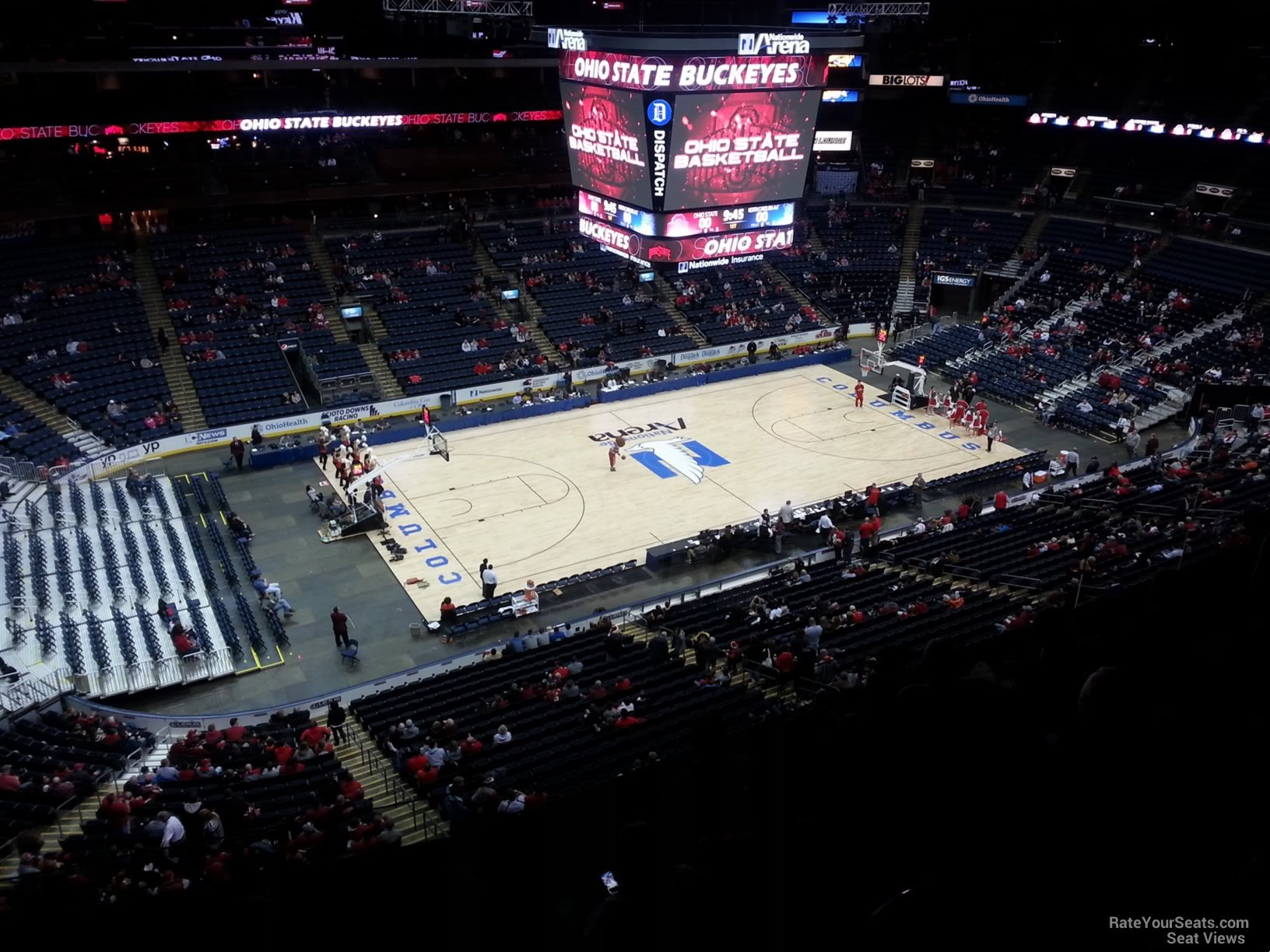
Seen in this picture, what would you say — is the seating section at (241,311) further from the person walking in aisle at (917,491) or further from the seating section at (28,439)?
the person walking in aisle at (917,491)

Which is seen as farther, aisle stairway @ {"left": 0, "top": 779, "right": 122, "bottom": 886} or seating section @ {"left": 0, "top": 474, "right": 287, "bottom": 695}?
seating section @ {"left": 0, "top": 474, "right": 287, "bottom": 695}

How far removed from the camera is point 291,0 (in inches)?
1599

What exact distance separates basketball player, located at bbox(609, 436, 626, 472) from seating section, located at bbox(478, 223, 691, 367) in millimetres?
7174

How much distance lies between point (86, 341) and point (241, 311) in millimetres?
5673

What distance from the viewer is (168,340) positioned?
37406 mm

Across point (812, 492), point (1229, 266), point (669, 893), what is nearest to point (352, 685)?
point (812, 492)

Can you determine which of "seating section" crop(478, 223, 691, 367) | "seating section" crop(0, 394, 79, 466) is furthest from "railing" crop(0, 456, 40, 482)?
"seating section" crop(478, 223, 691, 367)

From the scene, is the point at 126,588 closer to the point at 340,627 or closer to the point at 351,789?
the point at 340,627

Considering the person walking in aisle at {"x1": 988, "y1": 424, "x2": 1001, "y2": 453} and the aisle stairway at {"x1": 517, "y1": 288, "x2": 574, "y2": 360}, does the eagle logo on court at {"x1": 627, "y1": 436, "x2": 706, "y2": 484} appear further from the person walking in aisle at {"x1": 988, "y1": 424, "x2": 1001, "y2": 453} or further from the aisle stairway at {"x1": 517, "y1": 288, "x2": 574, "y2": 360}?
the person walking in aisle at {"x1": 988, "y1": 424, "x2": 1001, "y2": 453}

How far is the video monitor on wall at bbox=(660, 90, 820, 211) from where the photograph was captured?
26.2 meters

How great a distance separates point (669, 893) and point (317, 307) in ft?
128

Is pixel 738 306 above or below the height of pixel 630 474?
above

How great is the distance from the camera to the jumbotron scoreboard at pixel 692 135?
25.4 metres

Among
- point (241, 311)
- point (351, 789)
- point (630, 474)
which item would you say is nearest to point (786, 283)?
point (630, 474)
